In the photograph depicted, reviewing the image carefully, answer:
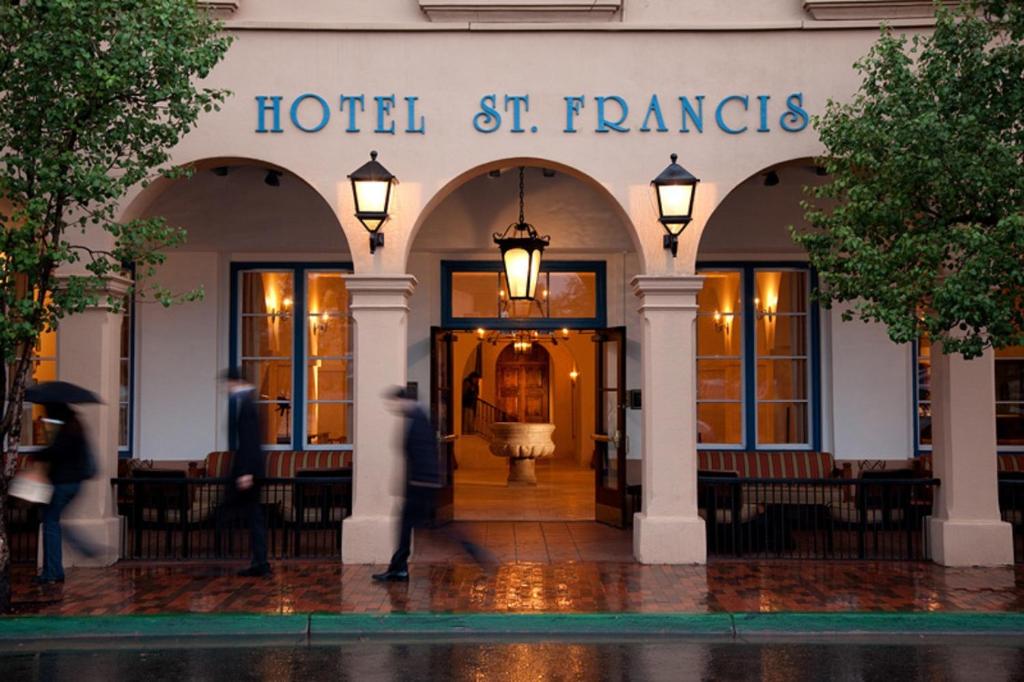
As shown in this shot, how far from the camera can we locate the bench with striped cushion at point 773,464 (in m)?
12.4

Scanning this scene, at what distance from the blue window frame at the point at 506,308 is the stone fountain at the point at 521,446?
18.7ft

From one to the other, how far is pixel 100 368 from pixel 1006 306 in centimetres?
808

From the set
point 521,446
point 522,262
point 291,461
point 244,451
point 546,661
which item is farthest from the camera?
point 521,446

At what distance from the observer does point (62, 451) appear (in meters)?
8.65

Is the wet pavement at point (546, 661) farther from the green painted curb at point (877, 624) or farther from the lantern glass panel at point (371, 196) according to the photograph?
the lantern glass panel at point (371, 196)

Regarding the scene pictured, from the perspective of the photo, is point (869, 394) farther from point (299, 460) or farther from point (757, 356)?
point (299, 460)

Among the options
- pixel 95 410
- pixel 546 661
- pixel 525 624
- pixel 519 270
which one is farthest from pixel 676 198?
pixel 95 410

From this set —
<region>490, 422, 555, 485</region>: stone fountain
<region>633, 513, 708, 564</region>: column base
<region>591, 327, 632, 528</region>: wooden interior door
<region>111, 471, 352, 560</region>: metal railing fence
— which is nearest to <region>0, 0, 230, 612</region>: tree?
<region>111, 471, 352, 560</region>: metal railing fence

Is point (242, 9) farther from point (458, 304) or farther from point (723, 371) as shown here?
point (723, 371)

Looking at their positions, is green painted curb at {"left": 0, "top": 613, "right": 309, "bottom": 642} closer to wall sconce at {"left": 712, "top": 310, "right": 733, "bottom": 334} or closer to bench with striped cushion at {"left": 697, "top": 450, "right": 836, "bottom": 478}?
bench with striped cushion at {"left": 697, "top": 450, "right": 836, "bottom": 478}

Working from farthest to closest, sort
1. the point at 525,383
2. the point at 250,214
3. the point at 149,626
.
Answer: the point at 525,383, the point at 250,214, the point at 149,626

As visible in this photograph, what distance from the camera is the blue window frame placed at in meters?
13.0

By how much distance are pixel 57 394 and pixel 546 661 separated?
181 inches

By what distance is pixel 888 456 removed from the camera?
1262 centimetres
